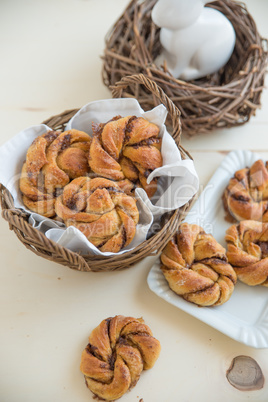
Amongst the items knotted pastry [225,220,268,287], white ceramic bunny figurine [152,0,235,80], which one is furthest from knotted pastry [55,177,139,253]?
white ceramic bunny figurine [152,0,235,80]

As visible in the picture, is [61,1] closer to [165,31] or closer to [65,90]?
[65,90]

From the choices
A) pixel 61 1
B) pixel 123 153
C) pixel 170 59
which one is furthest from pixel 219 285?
pixel 61 1

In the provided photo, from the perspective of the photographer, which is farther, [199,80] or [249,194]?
[199,80]

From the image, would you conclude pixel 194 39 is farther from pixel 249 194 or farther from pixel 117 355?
pixel 117 355

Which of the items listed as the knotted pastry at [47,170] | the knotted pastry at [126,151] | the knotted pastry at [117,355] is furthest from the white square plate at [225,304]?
the knotted pastry at [47,170]

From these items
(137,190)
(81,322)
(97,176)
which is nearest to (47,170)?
(97,176)

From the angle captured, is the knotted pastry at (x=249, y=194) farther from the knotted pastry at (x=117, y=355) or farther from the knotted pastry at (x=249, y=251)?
the knotted pastry at (x=117, y=355)
